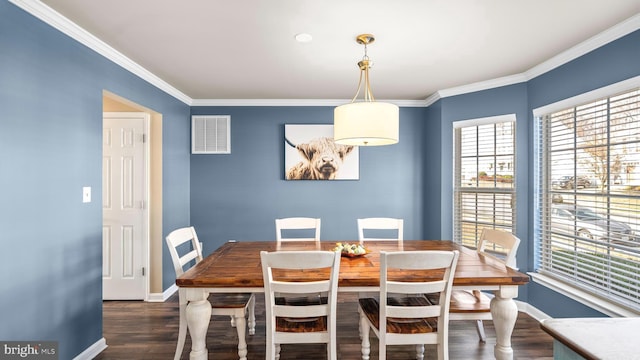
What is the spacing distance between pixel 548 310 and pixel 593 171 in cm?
131

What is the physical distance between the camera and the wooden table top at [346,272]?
1.82 m

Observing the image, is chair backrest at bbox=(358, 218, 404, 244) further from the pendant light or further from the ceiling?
the ceiling

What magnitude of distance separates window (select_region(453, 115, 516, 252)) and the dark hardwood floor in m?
0.99

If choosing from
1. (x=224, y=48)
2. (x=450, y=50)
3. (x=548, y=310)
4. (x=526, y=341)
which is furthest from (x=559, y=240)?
(x=224, y=48)

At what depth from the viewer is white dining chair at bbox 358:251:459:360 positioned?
1.68m

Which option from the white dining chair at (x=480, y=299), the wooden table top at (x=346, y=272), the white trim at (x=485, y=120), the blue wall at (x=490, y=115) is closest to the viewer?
the wooden table top at (x=346, y=272)

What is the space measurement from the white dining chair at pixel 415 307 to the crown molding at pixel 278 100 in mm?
2074

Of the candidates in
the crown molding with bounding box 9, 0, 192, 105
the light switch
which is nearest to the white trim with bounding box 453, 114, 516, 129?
the crown molding with bounding box 9, 0, 192, 105

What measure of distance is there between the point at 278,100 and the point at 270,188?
1.18 meters

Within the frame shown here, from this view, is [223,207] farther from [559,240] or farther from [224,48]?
[559,240]

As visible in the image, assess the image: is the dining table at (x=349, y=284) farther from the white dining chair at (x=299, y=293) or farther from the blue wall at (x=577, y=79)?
the blue wall at (x=577, y=79)

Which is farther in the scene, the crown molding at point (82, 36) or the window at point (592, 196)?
the window at point (592, 196)

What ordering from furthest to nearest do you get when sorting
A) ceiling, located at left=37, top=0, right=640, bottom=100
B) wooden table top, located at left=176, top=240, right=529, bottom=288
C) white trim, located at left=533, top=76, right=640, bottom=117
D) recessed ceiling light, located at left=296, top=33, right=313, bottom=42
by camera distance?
recessed ceiling light, located at left=296, top=33, right=313, bottom=42
white trim, located at left=533, top=76, right=640, bottom=117
ceiling, located at left=37, top=0, right=640, bottom=100
wooden table top, located at left=176, top=240, right=529, bottom=288

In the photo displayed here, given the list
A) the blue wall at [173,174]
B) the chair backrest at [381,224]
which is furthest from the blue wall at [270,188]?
the chair backrest at [381,224]
